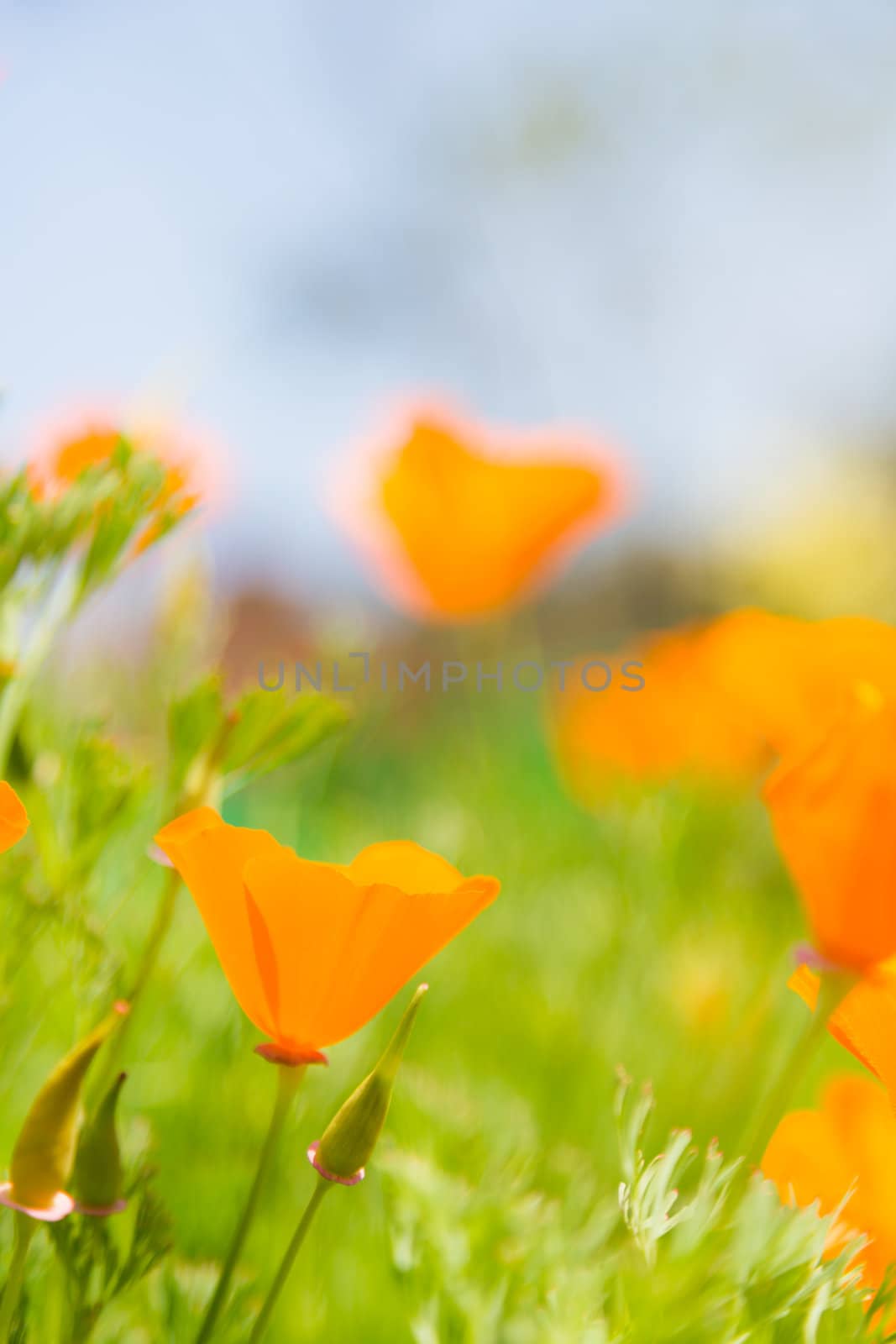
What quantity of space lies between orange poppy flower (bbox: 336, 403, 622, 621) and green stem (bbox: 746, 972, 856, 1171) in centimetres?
45

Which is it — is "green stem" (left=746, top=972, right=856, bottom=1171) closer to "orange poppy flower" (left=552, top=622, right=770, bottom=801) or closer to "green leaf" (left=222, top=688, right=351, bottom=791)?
"green leaf" (left=222, top=688, right=351, bottom=791)

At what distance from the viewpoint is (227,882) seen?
0.18 metres

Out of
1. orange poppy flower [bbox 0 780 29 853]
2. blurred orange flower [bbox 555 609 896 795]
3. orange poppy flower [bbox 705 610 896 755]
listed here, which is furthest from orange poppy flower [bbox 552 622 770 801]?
orange poppy flower [bbox 0 780 29 853]

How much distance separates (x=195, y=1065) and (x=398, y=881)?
25cm

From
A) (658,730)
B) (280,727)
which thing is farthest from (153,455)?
(658,730)

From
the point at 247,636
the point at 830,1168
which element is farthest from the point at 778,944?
the point at 247,636

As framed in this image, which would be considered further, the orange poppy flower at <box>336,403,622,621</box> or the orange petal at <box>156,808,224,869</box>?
the orange poppy flower at <box>336,403,622,621</box>

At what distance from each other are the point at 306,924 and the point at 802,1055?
8cm

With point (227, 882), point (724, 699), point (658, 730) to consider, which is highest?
point (227, 882)

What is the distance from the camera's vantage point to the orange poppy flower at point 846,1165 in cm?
22

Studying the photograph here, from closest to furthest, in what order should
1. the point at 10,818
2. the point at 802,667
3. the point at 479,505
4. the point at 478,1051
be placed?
the point at 10,818 → the point at 802,667 → the point at 478,1051 → the point at 479,505

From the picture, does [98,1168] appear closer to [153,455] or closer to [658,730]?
[153,455]

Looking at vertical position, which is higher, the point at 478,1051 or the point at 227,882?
the point at 227,882

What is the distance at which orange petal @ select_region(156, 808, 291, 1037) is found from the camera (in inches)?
7.0
